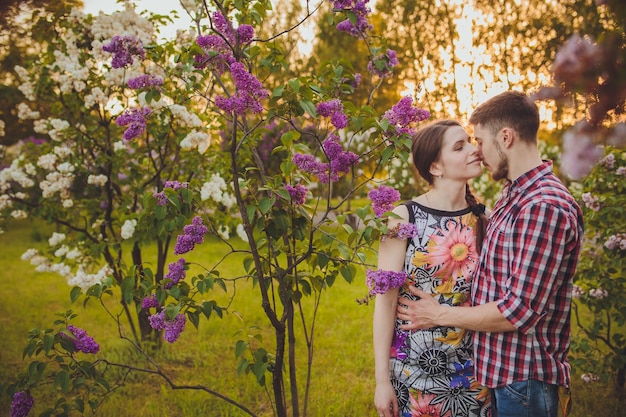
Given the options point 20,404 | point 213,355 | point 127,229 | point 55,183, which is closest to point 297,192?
point 20,404

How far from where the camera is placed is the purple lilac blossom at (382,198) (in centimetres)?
176

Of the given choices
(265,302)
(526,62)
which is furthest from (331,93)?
(526,62)

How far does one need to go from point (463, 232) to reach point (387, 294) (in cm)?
37

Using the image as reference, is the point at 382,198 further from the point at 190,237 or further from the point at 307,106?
the point at 190,237

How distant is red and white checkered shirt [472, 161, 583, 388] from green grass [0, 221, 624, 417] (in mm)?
1087

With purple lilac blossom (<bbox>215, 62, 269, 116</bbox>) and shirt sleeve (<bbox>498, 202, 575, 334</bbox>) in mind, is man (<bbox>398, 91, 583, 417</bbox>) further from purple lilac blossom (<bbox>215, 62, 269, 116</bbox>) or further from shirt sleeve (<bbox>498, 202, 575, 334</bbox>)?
purple lilac blossom (<bbox>215, 62, 269, 116</bbox>)

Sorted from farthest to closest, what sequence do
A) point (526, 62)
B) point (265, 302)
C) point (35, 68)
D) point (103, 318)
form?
1. point (526, 62)
2. point (103, 318)
3. point (35, 68)
4. point (265, 302)

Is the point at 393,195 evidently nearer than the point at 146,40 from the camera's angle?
Yes

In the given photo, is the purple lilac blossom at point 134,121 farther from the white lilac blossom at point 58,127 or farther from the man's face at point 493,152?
the white lilac blossom at point 58,127

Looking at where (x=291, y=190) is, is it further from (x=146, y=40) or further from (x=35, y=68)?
(x=35, y=68)

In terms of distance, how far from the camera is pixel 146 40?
348 cm

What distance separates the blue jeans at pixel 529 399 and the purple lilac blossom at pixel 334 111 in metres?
1.03

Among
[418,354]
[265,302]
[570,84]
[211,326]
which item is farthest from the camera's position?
[211,326]

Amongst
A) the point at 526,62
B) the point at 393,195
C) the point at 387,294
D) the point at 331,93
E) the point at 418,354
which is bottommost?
the point at 418,354
